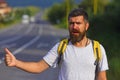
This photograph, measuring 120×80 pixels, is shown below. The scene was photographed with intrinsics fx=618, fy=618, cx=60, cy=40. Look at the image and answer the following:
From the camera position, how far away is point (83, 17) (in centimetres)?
579

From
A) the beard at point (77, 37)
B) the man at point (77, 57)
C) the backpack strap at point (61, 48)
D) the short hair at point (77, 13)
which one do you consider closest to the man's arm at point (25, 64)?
the man at point (77, 57)

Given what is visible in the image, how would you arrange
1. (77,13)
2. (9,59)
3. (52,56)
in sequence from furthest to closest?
(52,56), (77,13), (9,59)

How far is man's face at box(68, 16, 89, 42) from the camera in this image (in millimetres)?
5617

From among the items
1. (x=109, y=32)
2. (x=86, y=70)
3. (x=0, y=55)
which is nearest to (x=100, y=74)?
(x=86, y=70)

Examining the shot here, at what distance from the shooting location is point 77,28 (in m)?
5.63

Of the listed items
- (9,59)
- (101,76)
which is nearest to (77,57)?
(101,76)

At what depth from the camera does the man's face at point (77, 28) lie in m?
5.62

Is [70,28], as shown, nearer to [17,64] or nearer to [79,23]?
[79,23]

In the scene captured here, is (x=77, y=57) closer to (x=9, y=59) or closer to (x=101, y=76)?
(x=101, y=76)

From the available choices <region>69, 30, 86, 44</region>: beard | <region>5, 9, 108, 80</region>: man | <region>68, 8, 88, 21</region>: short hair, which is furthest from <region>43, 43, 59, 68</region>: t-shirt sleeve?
<region>68, 8, 88, 21</region>: short hair

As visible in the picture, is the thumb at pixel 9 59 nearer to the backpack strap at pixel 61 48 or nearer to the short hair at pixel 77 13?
the backpack strap at pixel 61 48

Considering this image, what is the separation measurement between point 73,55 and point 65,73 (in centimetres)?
19

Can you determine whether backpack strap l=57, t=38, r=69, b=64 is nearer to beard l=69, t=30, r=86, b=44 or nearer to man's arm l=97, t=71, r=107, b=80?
beard l=69, t=30, r=86, b=44

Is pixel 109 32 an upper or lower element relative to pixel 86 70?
lower
